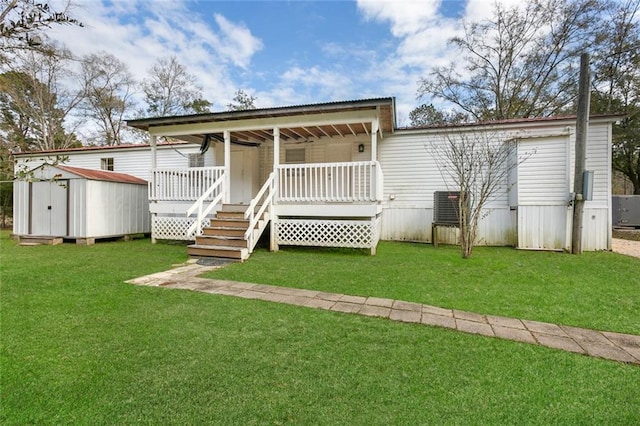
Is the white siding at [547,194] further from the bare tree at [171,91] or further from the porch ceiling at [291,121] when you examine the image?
the bare tree at [171,91]

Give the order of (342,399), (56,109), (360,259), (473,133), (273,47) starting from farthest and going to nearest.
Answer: (56,109) < (273,47) < (473,133) < (360,259) < (342,399)

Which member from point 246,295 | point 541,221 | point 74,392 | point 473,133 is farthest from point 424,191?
point 74,392

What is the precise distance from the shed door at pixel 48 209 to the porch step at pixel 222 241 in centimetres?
465

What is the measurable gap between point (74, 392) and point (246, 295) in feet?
6.84

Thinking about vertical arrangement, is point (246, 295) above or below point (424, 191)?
below

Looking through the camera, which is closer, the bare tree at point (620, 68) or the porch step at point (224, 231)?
the porch step at point (224, 231)

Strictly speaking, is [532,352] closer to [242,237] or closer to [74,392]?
[74,392]

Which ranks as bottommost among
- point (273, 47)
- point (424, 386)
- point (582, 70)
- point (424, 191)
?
point (424, 386)

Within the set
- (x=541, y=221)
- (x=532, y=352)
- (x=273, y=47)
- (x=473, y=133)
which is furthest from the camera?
(x=273, y=47)

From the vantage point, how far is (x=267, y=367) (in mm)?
2191

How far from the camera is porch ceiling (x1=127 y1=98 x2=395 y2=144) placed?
692 cm

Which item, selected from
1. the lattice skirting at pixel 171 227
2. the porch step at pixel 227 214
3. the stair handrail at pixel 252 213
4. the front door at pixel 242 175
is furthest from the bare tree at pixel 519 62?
the lattice skirting at pixel 171 227

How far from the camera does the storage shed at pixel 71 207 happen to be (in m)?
8.16

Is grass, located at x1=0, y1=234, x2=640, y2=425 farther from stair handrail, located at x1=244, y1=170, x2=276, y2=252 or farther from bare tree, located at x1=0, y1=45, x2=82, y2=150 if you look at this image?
bare tree, located at x1=0, y1=45, x2=82, y2=150
